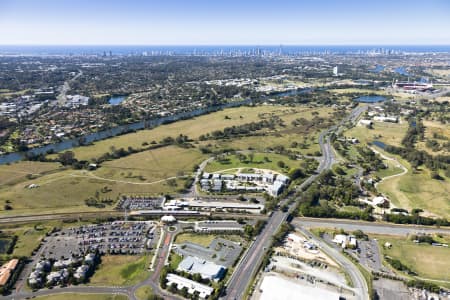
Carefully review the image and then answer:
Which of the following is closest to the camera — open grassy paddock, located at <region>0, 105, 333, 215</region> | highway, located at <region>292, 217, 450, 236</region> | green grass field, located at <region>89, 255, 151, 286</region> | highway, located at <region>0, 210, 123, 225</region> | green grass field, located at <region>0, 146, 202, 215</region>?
green grass field, located at <region>89, 255, 151, 286</region>

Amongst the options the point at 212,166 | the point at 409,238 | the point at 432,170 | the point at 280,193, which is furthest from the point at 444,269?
the point at 212,166

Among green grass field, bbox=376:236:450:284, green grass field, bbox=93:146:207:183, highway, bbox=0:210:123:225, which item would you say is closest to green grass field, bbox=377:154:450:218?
green grass field, bbox=376:236:450:284

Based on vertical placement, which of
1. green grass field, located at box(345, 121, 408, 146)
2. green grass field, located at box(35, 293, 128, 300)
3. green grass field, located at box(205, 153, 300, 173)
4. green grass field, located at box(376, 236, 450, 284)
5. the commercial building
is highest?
green grass field, located at box(345, 121, 408, 146)

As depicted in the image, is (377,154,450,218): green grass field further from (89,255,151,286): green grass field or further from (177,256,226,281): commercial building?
(89,255,151,286): green grass field

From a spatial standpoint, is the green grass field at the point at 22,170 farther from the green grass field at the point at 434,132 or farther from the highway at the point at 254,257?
the green grass field at the point at 434,132

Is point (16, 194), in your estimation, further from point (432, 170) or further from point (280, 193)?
point (432, 170)

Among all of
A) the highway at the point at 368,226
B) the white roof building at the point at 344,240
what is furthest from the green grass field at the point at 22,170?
the white roof building at the point at 344,240

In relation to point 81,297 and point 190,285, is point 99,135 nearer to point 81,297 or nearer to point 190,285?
point 81,297
